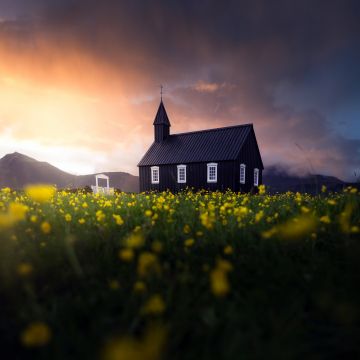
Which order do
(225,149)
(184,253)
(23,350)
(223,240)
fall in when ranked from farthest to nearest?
(225,149)
(223,240)
(184,253)
(23,350)

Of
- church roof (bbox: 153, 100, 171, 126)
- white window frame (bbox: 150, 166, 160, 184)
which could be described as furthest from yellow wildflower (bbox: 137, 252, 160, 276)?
church roof (bbox: 153, 100, 171, 126)

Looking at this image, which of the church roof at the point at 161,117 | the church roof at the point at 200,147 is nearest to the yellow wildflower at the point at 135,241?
the church roof at the point at 200,147

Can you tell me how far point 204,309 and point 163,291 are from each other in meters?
0.39

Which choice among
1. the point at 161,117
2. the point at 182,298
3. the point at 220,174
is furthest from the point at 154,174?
the point at 182,298

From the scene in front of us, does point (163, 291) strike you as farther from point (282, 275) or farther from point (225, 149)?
point (225, 149)

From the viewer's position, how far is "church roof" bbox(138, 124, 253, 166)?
71.9 feet

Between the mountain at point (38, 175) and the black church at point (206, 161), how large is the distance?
3137 cm

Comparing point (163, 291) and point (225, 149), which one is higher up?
point (225, 149)

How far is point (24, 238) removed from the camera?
2.94 m

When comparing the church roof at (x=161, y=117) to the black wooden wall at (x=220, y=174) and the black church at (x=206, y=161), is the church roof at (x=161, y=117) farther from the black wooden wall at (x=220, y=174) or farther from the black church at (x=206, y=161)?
the black wooden wall at (x=220, y=174)

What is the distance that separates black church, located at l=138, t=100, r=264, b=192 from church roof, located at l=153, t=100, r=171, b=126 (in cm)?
228

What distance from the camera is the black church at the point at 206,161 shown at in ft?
70.4

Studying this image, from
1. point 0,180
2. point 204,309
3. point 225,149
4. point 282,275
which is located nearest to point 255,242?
point 282,275

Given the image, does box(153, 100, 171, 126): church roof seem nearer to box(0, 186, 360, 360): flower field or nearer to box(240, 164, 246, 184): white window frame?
box(240, 164, 246, 184): white window frame
